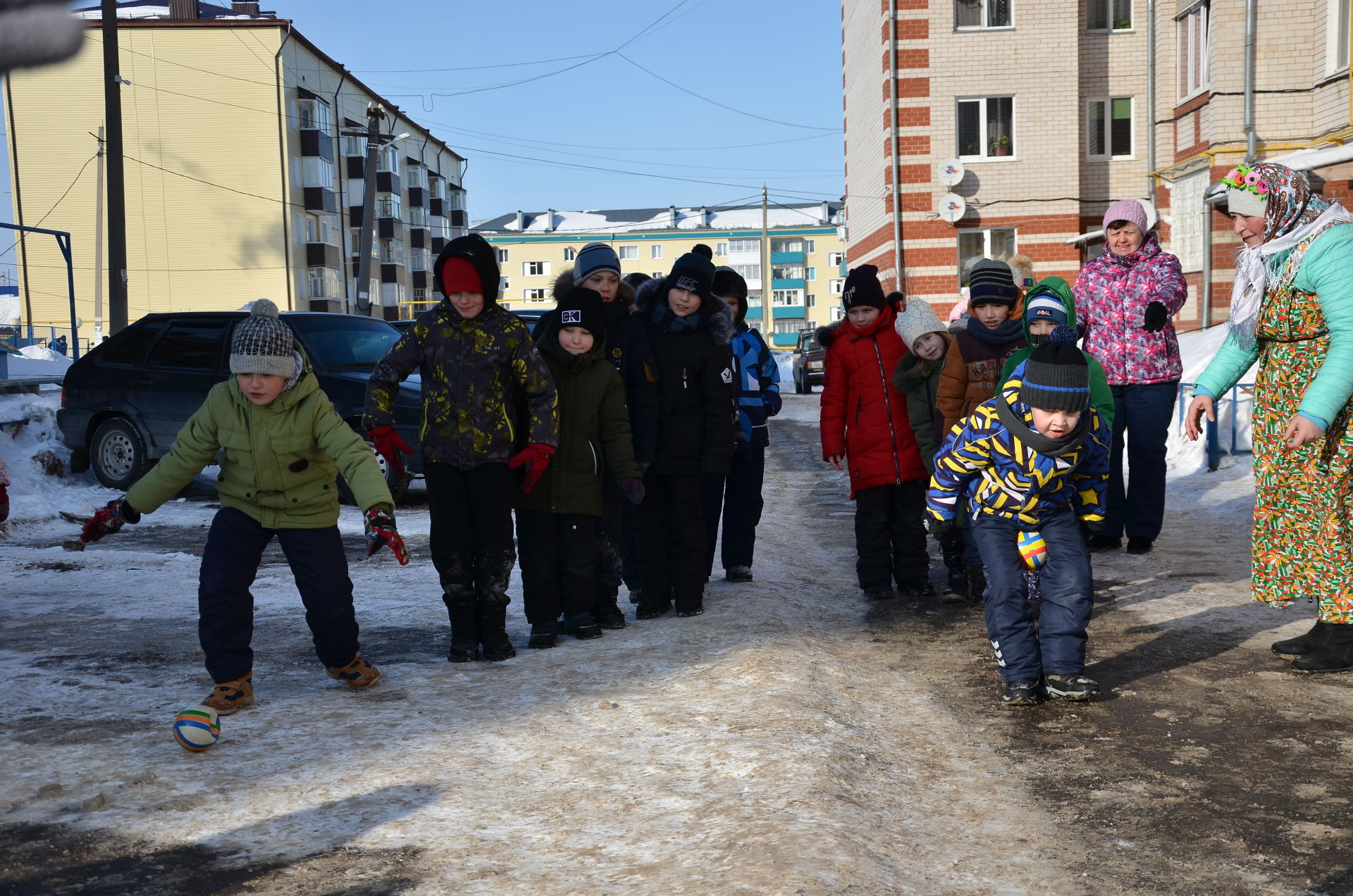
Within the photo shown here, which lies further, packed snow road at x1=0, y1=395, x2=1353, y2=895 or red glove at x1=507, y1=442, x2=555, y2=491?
red glove at x1=507, y1=442, x2=555, y2=491

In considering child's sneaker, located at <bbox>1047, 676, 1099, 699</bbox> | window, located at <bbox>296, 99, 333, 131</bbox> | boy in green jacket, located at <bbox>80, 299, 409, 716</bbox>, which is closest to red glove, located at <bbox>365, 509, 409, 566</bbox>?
boy in green jacket, located at <bbox>80, 299, 409, 716</bbox>

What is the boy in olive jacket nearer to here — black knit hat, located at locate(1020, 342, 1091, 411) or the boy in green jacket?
the boy in green jacket

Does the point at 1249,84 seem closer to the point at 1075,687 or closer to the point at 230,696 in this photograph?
the point at 1075,687

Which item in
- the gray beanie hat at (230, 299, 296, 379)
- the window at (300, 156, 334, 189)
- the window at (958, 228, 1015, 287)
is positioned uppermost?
the window at (300, 156, 334, 189)

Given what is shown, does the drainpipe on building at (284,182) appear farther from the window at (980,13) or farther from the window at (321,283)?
the window at (980,13)

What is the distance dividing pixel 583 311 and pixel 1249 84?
58.0ft

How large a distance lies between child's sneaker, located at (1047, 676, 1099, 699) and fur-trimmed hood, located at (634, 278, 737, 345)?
247 cm

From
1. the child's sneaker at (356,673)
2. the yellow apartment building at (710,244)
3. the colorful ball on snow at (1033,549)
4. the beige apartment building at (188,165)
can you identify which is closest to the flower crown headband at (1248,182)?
the colorful ball on snow at (1033,549)

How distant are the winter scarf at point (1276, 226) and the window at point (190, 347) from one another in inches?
356

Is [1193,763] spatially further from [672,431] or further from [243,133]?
[243,133]

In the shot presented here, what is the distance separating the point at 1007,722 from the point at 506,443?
234 cm

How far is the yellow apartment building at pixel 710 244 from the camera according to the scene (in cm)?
10275

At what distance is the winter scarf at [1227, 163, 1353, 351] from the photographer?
191 inches

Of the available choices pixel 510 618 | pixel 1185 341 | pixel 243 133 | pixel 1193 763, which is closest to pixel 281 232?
pixel 243 133
